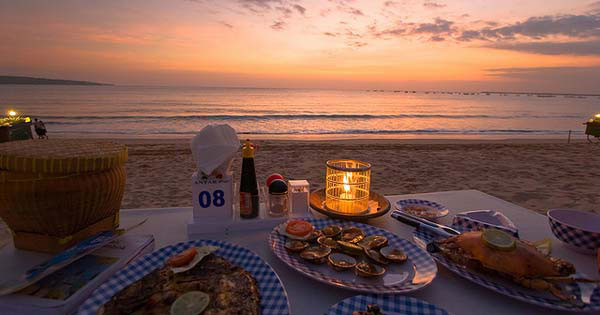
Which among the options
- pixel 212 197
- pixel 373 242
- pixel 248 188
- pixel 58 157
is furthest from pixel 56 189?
pixel 373 242

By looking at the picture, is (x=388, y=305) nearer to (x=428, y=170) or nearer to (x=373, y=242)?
(x=373, y=242)

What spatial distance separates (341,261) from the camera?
1.17 m

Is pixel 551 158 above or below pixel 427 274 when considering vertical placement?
below

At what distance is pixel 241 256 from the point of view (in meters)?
1.17

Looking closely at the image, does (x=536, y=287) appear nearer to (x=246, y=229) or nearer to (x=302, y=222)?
(x=302, y=222)

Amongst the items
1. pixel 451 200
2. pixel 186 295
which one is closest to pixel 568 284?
pixel 451 200

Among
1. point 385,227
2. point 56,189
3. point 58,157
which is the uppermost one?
point 58,157

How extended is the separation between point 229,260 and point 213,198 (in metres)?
0.44

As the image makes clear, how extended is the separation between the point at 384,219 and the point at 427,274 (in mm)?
619

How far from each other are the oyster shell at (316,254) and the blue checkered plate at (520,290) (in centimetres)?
45

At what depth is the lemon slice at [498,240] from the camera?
107cm

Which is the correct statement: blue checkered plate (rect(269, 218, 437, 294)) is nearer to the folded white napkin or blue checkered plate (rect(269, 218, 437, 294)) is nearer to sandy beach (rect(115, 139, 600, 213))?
the folded white napkin

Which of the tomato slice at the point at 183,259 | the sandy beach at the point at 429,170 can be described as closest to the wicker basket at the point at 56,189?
the tomato slice at the point at 183,259

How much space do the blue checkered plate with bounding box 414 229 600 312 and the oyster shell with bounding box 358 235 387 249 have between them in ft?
0.73
